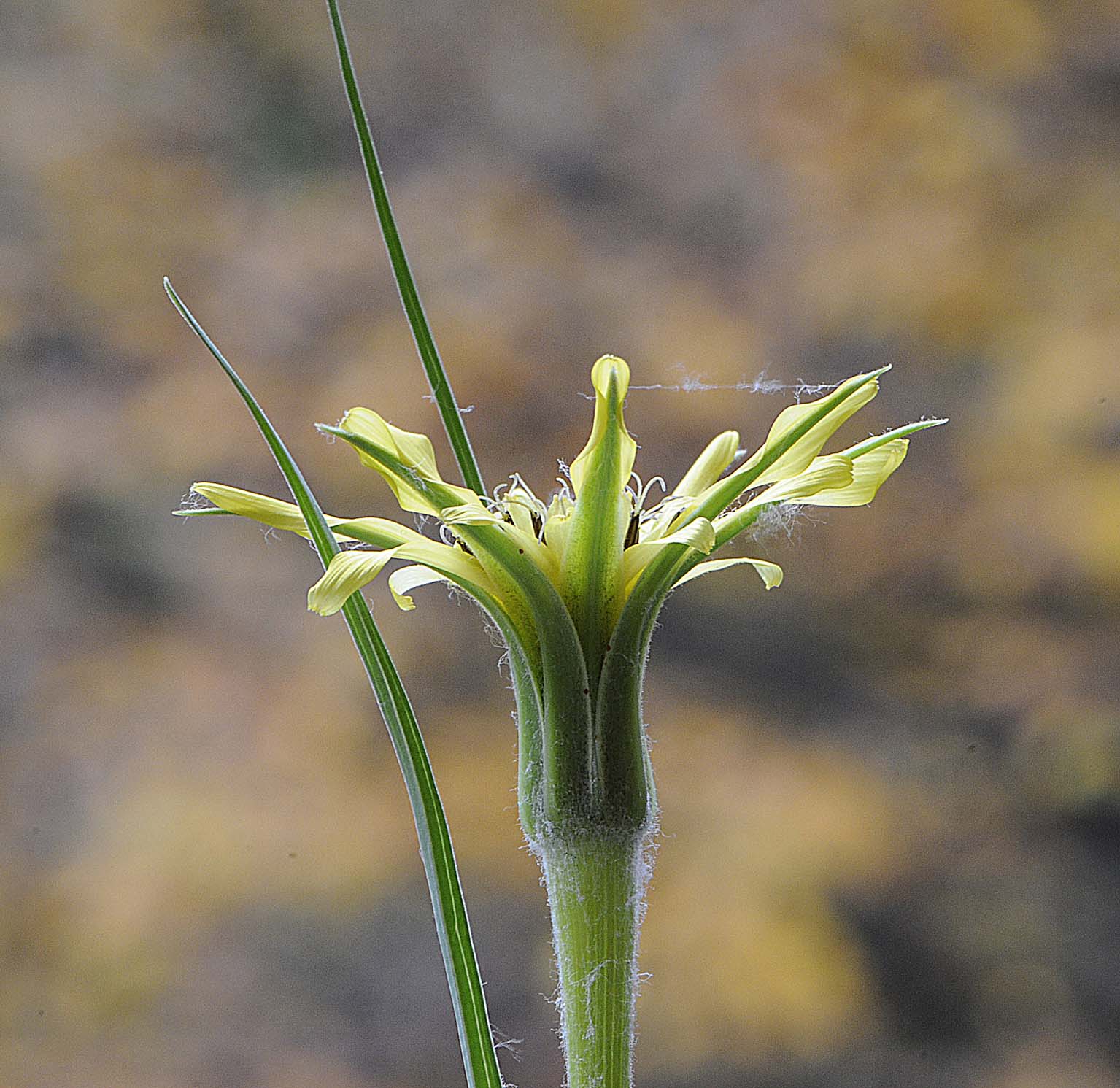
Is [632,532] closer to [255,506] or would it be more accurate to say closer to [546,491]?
[255,506]

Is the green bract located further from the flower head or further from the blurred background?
the blurred background

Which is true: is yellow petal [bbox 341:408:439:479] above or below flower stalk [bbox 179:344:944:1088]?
above

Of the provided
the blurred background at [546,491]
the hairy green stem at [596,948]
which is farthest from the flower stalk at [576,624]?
the blurred background at [546,491]

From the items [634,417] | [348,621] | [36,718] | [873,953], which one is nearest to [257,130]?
[634,417]

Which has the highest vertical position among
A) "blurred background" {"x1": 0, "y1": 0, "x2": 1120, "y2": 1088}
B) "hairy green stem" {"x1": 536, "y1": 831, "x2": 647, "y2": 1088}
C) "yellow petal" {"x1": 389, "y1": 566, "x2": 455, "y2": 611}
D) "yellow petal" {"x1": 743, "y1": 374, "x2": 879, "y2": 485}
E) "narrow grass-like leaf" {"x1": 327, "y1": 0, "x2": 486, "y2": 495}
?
"blurred background" {"x1": 0, "y1": 0, "x2": 1120, "y2": 1088}

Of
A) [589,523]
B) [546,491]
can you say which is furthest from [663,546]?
[546,491]

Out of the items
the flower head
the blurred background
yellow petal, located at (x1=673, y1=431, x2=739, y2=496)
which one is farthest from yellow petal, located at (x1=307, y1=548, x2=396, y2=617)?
Answer: the blurred background

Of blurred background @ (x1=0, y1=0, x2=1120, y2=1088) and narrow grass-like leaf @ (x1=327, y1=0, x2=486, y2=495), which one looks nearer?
narrow grass-like leaf @ (x1=327, y1=0, x2=486, y2=495)
